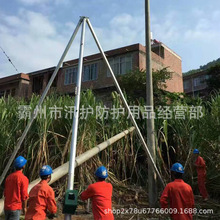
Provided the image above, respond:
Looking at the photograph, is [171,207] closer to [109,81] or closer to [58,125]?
[58,125]

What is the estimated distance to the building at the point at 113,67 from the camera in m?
14.4

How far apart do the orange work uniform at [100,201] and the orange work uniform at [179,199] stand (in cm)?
72

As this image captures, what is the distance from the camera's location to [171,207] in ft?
10.2

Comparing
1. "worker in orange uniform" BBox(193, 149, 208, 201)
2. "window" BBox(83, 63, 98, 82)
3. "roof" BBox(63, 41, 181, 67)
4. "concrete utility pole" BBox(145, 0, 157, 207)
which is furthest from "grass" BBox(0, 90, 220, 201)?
"window" BBox(83, 63, 98, 82)

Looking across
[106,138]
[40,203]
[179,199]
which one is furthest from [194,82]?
[40,203]

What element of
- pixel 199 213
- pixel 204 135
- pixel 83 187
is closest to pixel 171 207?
pixel 199 213

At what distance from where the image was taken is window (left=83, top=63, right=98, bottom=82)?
15670 mm

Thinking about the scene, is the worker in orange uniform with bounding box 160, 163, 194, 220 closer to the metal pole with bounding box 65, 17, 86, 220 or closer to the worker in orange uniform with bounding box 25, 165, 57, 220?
the metal pole with bounding box 65, 17, 86, 220

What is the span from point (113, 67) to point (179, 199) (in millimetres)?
12583

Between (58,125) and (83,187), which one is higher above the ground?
(58,125)

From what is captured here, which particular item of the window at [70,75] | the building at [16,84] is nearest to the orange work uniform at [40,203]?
the window at [70,75]

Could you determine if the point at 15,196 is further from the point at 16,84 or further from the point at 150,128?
the point at 16,84

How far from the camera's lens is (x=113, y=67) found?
15.0 metres

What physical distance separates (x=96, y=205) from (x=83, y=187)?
1.82m
